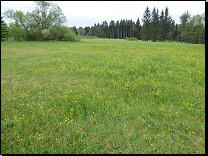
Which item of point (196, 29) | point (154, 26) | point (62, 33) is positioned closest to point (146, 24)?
point (154, 26)

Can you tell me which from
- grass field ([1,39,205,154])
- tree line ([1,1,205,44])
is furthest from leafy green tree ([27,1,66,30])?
grass field ([1,39,205,154])

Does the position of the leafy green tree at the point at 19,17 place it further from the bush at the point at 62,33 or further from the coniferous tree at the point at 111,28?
the coniferous tree at the point at 111,28

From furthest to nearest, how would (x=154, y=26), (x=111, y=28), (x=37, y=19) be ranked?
(x=111, y=28) → (x=154, y=26) → (x=37, y=19)

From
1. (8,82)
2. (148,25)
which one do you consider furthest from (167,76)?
(148,25)

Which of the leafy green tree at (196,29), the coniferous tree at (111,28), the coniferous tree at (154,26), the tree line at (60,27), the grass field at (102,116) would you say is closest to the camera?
the grass field at (102,116)

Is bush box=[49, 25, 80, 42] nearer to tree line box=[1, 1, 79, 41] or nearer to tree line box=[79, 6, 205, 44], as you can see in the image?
tree line box=[1, 1, 79, 41]

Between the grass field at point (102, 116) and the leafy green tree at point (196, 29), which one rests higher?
the leafy green tree at point (196, 29)

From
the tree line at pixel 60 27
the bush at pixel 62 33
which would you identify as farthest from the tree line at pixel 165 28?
the bush at pixel 62 33

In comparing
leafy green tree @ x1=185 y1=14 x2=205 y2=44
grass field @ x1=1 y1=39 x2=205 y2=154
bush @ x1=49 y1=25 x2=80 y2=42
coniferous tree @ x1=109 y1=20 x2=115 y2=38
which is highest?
coniferous tree @ x1=109 y1=20 x2=115 y2=38

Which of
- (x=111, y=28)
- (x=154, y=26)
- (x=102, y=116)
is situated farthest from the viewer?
(x=111, y=28)

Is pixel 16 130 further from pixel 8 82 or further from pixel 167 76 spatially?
pixel 167 76

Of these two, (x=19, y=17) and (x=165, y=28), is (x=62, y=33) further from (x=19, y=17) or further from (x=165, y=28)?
(x=165, y=28)

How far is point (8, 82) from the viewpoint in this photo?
768 centimetres

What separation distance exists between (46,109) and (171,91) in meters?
5.83
